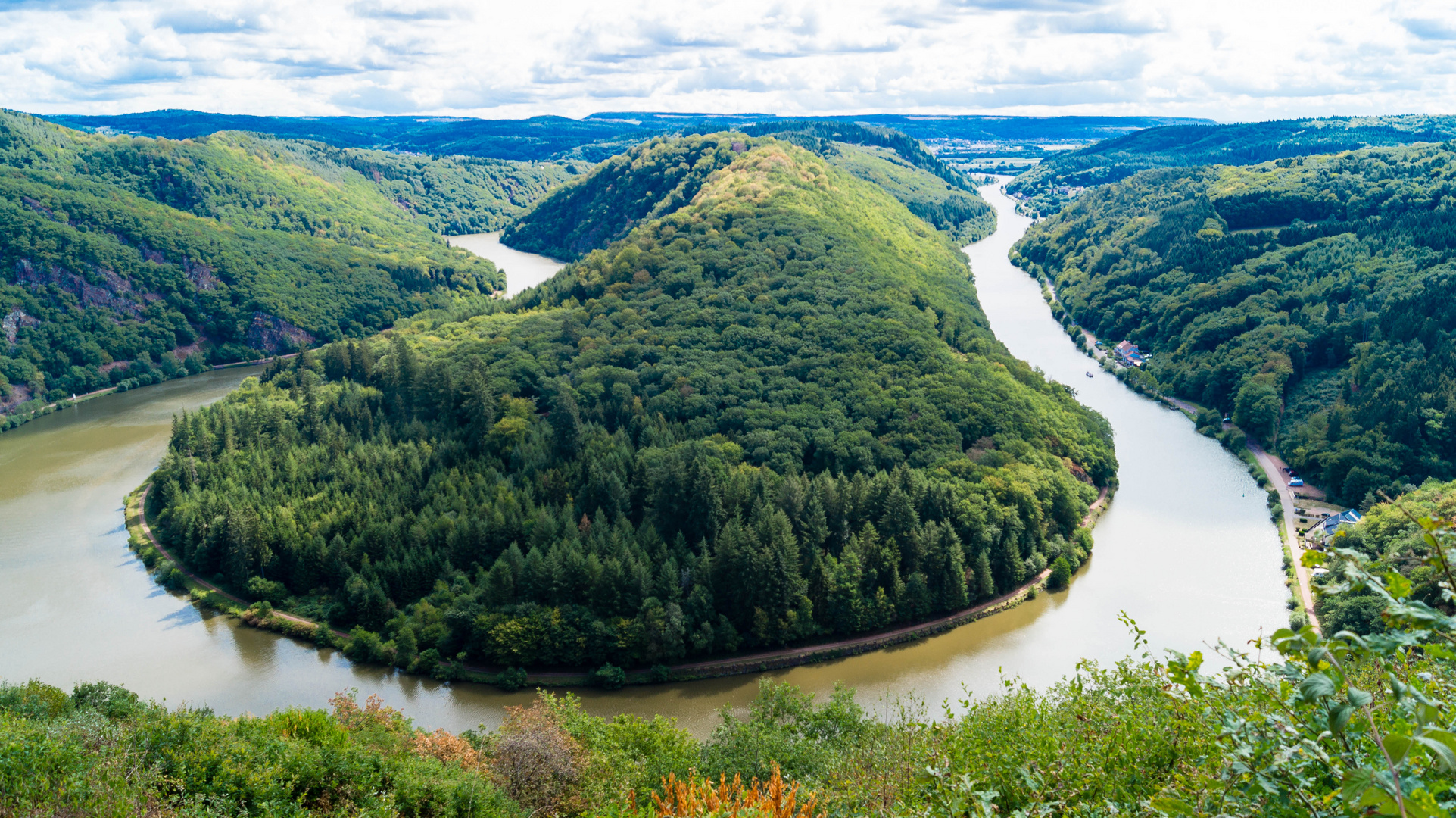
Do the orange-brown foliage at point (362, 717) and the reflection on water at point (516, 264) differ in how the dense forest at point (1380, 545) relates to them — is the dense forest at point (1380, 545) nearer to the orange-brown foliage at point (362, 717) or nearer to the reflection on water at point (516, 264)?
the orange-brown foliage at point (362, 717)

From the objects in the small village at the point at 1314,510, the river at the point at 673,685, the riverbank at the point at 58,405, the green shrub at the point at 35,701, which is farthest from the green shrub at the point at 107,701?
the riverbank at the point at 58,405

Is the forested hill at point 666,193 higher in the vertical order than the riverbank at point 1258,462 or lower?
higher

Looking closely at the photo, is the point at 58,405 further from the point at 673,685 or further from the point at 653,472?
the point at 673,685

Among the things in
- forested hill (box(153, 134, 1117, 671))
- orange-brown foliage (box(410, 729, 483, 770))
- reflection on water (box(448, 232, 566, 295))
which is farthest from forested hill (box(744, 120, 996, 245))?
orange-brown foliage (box(410, 729, 483, 770))

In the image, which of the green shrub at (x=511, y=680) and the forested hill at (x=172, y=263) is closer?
the green shrub at (x=511, y=680)

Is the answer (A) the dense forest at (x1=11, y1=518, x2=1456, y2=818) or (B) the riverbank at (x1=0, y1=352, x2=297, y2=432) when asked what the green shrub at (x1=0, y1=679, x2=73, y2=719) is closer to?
(A) the dense forest at (x1=11, y1=518, x2=1456, y2=818)
